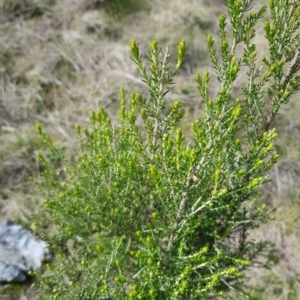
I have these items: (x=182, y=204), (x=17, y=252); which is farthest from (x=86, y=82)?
(x=182, y=204)

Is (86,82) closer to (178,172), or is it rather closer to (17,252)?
(17,252)

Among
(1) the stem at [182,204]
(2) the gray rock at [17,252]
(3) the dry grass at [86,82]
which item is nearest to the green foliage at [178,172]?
(1) the stem at [182,204]

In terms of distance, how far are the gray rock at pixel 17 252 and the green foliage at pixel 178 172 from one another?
788 mm

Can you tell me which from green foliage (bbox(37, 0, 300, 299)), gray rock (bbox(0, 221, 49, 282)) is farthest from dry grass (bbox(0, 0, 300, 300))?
green foliage (bbox(37, 0, 300, 299))

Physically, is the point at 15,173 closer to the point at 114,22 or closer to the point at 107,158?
the point at 107,158

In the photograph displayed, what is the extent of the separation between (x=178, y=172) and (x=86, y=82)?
12.5 feet

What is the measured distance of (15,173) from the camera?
4.11 metres

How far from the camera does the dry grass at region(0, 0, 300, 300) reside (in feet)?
12.9

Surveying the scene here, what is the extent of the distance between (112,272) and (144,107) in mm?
1272

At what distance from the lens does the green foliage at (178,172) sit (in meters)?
1.63

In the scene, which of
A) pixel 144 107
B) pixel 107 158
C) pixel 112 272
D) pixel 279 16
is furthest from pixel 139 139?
pixel 112 272

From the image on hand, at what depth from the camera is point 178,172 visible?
5.53 ft

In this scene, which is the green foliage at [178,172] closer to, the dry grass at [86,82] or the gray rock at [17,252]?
the gray rock at [17,252]

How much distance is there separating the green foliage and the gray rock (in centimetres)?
79
